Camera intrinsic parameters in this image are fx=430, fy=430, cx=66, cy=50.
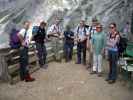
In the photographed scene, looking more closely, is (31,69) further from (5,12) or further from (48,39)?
(5,12)

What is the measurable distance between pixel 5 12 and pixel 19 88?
16.7 metres

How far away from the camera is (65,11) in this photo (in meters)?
26.7

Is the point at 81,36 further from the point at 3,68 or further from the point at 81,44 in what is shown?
the point at 3,68

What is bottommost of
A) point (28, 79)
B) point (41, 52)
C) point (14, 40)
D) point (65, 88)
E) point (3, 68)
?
point (65, 88)

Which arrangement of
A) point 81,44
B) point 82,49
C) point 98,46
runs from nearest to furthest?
point 98,46
point 81,44
point 82,49

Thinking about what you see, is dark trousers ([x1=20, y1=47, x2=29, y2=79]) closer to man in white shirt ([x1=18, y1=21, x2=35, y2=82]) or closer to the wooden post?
man in white shirt ([x1=18, y1=21, x2=35, y2=82])

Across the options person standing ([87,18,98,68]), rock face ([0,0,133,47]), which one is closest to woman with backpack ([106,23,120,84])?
person standing ([87,18,98,68])

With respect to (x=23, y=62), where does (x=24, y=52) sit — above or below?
above

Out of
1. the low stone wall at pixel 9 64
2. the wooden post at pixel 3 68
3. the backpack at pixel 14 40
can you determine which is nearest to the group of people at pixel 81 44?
the backpack at pixel 14 40

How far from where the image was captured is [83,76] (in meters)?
14.3

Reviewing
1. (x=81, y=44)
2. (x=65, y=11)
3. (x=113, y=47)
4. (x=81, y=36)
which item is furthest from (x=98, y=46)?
(x=65, y=11)

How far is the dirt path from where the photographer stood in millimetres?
12047

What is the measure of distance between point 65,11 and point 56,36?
34.6ft

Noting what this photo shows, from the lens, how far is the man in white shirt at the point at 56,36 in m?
16.3
